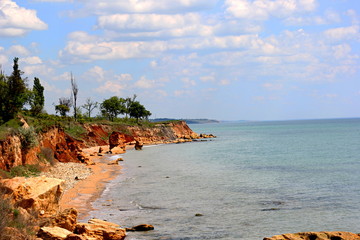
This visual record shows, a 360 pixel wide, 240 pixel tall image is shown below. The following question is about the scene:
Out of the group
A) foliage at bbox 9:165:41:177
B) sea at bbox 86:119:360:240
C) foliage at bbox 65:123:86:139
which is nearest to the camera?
sea at bbox 86:119:360:240

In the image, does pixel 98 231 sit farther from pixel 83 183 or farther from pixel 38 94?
pixel 38 94

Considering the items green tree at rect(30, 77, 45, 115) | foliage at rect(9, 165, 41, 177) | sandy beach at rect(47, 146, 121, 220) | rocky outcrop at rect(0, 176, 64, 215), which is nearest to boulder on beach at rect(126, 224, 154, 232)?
sandy beach at rect(47, 146, 121, 220)

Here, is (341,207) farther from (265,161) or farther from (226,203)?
(265,161)

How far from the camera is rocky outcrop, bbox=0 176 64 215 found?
2045 cm

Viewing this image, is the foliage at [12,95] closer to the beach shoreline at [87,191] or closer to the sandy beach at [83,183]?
the sandy beach at [83,183]

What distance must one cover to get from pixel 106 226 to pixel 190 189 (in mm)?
16383

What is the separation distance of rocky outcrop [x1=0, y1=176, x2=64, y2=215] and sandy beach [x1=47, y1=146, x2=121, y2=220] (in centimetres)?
285

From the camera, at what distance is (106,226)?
67.0ft

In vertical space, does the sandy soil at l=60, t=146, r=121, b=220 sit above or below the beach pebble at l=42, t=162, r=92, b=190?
below

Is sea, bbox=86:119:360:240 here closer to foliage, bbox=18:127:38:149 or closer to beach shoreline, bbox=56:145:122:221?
beach shoreline, bbox=56:145:122:221

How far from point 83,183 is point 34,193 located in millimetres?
16937

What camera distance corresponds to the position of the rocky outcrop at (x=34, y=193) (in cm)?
2045

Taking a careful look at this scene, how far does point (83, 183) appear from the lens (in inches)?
1496

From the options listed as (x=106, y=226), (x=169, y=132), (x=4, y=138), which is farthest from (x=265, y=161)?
(x=169, y=132)
